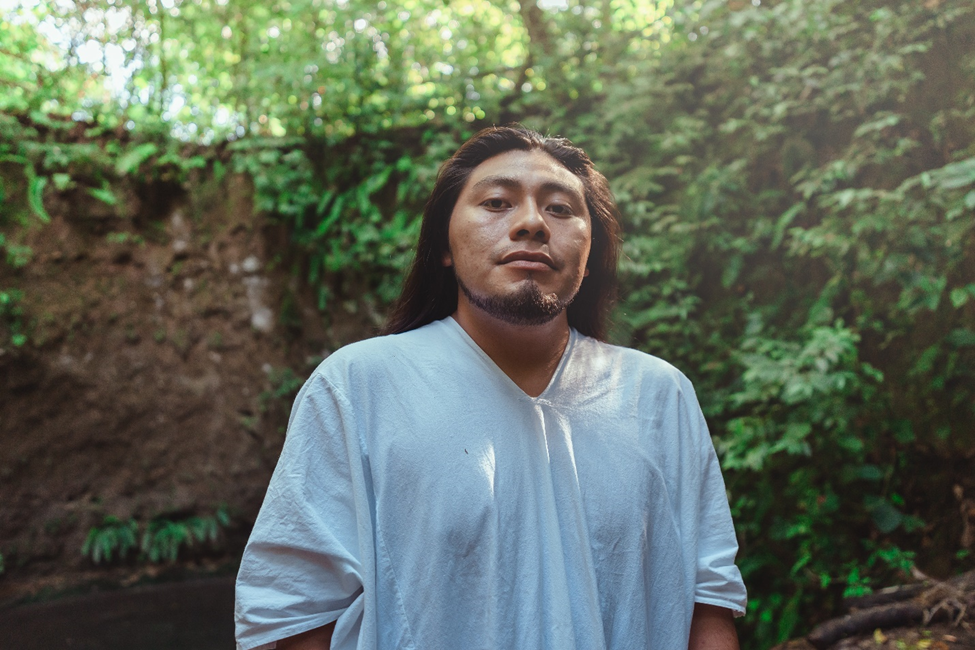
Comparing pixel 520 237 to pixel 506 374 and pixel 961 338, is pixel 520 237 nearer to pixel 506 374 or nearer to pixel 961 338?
pixel 506 374

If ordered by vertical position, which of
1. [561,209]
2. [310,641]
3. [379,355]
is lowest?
[310,641]

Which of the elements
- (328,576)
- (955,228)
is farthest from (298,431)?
(955,228)

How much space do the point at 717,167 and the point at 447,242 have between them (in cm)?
280

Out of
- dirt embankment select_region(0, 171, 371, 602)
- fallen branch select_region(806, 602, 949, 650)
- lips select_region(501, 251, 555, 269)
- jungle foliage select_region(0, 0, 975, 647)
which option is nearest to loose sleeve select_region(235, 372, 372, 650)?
lips select_region(501, 251, 555, 269)

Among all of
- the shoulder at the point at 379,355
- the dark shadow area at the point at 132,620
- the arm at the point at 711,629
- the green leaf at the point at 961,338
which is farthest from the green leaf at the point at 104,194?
the green leaf at the point at 961,338

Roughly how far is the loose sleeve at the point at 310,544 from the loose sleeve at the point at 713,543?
2.37 feet

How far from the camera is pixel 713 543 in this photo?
57.3 inches

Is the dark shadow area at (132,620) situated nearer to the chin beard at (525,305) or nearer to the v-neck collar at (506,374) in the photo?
the v-neck collar at (506,374)

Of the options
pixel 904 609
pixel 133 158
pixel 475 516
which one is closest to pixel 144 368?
pixel 133 158

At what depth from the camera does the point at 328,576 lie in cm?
123

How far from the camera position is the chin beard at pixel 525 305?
146cm

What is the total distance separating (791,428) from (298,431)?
2.56 m

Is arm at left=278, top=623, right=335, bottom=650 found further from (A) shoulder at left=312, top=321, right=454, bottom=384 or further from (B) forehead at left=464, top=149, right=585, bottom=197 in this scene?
(B) forehead at left=464, top=149, right=585, bottom=197

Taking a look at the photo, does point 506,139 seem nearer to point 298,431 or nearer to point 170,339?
point 298,431
